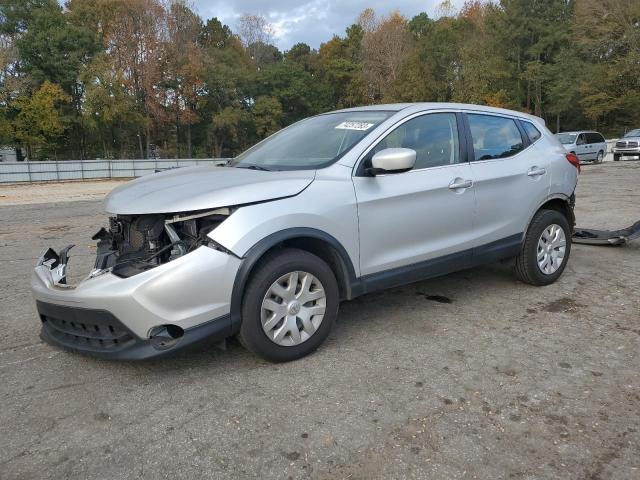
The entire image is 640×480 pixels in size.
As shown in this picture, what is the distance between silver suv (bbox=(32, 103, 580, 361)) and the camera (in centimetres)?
299

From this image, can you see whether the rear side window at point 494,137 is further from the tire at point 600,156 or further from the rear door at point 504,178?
the tire at point 600,156

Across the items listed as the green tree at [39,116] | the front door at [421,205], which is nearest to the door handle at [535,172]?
the front door at [421,205]

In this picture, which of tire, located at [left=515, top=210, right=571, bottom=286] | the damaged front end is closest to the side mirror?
the damaged front end

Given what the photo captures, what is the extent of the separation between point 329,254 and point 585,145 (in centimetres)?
2706

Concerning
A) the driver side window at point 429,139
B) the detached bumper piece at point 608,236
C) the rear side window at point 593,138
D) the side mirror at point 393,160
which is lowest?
the detached bumper piece at point 608,236

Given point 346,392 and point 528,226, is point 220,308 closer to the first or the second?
point 346,392

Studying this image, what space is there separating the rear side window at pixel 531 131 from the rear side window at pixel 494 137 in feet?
0.43

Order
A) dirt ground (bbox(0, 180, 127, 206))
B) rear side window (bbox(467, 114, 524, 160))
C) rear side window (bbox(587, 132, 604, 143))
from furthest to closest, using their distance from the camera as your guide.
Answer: rear side window (bbox(587, 132, 604, 143)) → dirt ground (bbox(0, 180, 127, 206)) → rear side window (bbox(467, 114, 524, 160))

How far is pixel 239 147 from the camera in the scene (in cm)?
5253

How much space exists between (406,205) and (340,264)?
0.70 m

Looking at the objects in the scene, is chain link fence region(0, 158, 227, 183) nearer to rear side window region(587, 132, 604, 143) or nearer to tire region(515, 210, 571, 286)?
rear side window region(587, 132, 604, 143)

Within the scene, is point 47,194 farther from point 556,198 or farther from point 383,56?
point 383,56

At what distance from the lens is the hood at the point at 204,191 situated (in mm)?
3072

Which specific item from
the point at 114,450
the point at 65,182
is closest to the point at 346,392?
the point at 114,450
